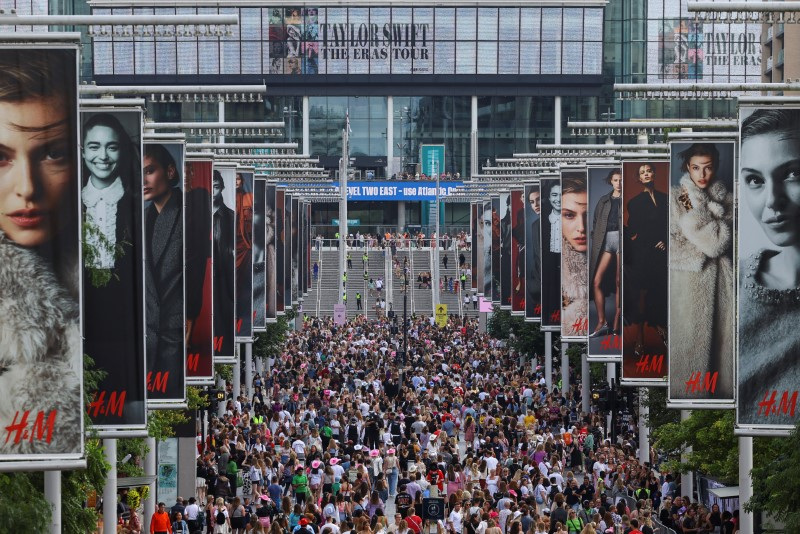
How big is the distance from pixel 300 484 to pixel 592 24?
94215 millimetres

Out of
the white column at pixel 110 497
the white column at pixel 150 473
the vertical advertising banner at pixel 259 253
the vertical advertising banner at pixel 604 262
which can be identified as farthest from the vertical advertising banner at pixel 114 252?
the vertical advertising banner at pixel 259 253

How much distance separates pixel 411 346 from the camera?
68625 millimetres

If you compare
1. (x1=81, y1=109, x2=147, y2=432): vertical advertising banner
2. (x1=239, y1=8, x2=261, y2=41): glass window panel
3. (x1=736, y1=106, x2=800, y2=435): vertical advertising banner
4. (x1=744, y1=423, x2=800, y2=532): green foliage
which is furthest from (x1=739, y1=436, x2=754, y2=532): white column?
(x1=239, y1=8, x2=261, y2=41): glass window panel

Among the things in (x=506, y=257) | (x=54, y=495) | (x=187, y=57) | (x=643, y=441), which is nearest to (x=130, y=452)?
(x=54, y=495)

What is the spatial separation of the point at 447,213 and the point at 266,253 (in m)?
90.4

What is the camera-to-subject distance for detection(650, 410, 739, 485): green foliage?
25844 mm

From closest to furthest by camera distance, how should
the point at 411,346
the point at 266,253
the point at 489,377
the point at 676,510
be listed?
the point at 676,510 < the point at 266,253 < the point at 489,377 < the point at 411,346

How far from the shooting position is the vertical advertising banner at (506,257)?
179 ft

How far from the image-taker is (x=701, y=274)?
2106 cm

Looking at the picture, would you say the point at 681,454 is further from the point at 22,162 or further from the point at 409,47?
the point at 409,47

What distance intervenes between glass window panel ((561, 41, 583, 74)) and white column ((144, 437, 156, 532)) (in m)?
98.5

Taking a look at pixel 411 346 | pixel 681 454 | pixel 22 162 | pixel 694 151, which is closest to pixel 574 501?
pixel 681 454

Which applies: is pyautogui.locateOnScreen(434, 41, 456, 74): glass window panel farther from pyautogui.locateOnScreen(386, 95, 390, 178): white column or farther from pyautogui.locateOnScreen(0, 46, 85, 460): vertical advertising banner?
pyautogui.locateOnScreen(0, 46, 85, 460): vertical advertising banner

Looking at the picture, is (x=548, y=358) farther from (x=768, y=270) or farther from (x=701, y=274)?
(x=768, y=270)
